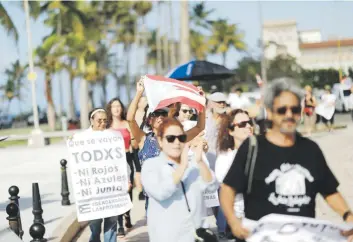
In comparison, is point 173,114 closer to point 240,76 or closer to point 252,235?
point 252,235

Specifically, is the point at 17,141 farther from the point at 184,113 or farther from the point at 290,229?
the point at 290,229

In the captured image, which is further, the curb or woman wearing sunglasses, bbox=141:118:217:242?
the curb

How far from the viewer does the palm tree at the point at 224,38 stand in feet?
344

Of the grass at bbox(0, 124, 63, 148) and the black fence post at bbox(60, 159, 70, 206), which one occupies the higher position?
the black fence post at bbox(60, 159, 70, 206)

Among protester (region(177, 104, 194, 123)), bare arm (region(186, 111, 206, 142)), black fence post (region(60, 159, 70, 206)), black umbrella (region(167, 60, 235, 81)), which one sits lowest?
black fence post (region(60, 159, 70, 206))

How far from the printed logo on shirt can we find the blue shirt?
3.47ft

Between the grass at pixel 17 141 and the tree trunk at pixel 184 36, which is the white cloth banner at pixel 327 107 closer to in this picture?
the tree trunk at pixel 184 36

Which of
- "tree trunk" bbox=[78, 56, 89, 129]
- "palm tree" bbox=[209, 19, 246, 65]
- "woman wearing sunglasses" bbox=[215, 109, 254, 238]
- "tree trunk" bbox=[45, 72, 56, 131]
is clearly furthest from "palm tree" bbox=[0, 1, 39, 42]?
"palm tree" bbox=[209, 19, 246, 65]

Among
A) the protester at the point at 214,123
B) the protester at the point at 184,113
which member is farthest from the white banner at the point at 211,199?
the protester at the point at 184,113

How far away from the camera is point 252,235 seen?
4387 millimetres

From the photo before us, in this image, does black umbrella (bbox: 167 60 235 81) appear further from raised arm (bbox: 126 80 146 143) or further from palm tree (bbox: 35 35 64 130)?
palm tree (bbox: 35 35 64 130)

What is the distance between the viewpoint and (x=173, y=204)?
5.30 meters

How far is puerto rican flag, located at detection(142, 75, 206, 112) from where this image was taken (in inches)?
315

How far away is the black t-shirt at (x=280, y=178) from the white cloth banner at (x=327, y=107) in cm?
2507
